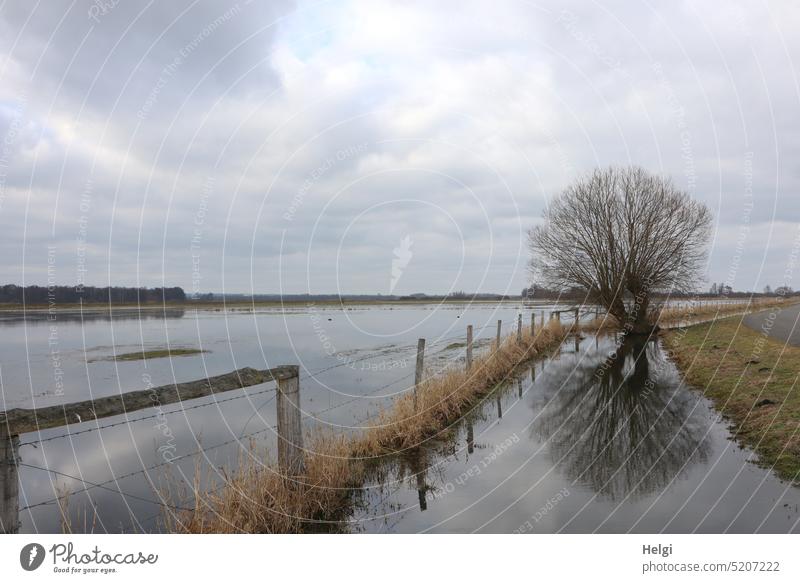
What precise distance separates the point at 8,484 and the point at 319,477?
3.85 m

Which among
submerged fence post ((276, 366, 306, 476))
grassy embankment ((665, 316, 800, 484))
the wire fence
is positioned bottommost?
the wire fence

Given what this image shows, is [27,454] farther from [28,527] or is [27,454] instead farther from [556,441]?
[556,441]

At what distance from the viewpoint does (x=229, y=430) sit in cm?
1248

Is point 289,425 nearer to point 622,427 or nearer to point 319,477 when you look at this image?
point 319,477

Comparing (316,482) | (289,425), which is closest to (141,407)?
(289,425)

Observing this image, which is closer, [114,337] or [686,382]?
[686,382]

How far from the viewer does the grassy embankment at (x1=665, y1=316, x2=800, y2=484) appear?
28.5 feet

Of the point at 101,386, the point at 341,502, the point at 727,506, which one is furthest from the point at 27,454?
the point at 727,506

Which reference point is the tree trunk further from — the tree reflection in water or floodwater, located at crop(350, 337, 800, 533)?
floodwater, located at crop(350, 337, 800, 533)

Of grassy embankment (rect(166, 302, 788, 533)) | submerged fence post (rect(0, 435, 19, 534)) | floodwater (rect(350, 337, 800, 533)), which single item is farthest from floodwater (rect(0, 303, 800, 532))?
submerged fence post (rect(0, 435, 19, 534))

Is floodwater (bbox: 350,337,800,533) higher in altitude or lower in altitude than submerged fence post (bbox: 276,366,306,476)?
lower

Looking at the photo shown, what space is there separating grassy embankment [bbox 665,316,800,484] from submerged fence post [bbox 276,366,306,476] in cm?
733

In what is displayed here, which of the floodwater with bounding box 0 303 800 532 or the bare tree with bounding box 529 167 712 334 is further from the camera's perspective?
the bare tree with bounding box 529 167 712 334

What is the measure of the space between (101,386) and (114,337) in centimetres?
2595
